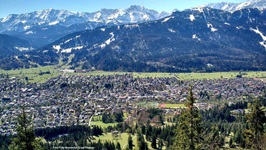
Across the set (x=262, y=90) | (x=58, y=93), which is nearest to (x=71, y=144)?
(x=58, y=93)

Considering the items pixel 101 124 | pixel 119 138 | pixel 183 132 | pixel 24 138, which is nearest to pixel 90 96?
pixel 101 124

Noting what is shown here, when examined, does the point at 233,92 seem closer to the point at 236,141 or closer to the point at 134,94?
the point at 134,94

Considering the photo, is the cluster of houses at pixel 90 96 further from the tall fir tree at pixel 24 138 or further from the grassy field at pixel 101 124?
the tall fir tree at pixel 24 138

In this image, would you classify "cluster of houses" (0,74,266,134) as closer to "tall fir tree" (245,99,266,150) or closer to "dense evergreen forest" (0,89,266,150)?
"dense evergreen forest" (0,89,266,150)

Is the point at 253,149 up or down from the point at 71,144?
up

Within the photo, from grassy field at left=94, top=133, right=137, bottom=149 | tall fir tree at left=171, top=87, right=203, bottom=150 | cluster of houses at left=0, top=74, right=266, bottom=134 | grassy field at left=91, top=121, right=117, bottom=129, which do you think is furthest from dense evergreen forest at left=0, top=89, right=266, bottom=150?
cluster of houses at left=0, top=74, right=266, bottom=134

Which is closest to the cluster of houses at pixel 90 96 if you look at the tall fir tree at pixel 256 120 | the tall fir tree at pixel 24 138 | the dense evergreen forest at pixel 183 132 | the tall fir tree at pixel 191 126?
the dense evergreen forest at pixel 183 132
